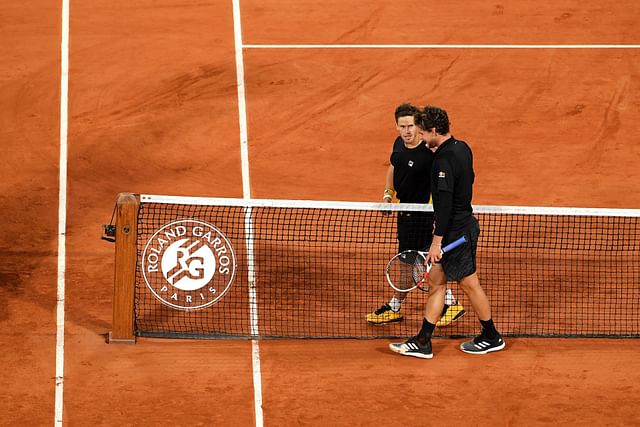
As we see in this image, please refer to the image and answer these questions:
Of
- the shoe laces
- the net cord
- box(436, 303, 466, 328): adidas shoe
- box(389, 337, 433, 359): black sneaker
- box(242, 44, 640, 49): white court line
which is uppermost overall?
box(242, 44, 640, 49): white court line

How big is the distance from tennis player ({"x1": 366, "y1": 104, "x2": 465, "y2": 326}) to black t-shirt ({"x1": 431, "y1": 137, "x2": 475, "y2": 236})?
23.0 inches

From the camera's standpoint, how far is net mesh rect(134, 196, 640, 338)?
11578 millimetres

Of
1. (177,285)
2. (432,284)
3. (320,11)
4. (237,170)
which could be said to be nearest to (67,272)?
(177,285)

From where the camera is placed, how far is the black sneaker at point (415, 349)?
36.5 feet

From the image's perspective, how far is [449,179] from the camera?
10320 millimetres

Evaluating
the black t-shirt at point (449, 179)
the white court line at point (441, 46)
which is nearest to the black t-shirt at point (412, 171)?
the black t-shirt at point (449, 179)

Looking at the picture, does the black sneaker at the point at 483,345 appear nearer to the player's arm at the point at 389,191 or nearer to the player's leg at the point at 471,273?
the player's leg at the point at 471,273

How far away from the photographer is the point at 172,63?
650 inches

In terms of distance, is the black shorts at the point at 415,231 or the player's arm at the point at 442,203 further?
the black shorts at the point at 415,231

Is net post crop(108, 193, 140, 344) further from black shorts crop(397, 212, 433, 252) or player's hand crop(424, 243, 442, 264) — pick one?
player's hand crop(424, 243, 442, 264)

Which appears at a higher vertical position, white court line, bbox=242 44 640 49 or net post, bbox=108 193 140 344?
white court line, bbox=242 44 640 49

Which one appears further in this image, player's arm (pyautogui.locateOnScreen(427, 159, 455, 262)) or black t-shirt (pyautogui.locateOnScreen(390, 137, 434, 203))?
black t-shirt (pyautogui.locateOnScreen(390, 137, 434, 203))

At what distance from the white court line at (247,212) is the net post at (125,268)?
1.20m

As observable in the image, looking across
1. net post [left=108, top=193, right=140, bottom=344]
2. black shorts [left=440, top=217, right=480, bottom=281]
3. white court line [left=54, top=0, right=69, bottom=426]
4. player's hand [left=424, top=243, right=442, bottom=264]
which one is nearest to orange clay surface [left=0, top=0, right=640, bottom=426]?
white court line [left=54, top=0, right=69, bottom=426]
